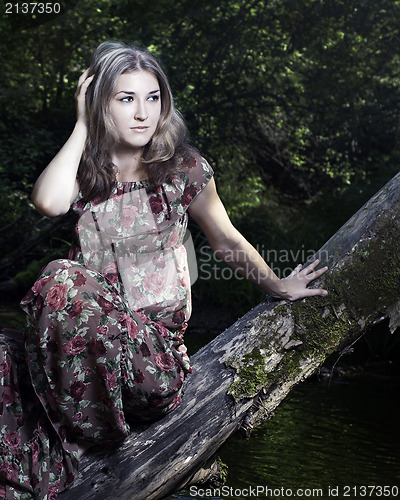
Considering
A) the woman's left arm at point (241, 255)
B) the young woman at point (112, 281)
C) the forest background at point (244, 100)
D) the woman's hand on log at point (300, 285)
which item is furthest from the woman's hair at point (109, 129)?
the forest background at point (244, 100)

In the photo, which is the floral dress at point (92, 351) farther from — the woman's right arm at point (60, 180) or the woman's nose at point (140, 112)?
the woman's nose at point (140, 112)

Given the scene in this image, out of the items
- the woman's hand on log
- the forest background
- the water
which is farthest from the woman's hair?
the forest background

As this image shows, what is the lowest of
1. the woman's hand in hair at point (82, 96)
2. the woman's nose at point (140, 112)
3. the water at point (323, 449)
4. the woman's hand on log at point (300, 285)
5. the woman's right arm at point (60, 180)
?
the water at point (323, 449)

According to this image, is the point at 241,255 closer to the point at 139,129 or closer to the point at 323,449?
the point at 139,129

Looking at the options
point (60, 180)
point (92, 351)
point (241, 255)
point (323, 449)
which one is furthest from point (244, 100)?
point (92, 351)

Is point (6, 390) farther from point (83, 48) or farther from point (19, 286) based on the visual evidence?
point (83, 48)

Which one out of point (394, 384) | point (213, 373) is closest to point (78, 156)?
point (213, 373)

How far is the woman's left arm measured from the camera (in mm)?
2098

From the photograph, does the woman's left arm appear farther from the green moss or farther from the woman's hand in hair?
the woman's hand in hair

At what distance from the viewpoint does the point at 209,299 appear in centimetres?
564

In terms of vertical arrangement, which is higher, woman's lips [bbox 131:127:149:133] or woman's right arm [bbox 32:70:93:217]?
woman's lips [bbox 131:127:149:133]

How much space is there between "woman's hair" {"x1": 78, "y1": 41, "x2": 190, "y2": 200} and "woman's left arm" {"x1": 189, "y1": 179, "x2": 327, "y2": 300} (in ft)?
0.53

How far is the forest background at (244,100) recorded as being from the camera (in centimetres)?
576

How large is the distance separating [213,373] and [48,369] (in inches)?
21.3
